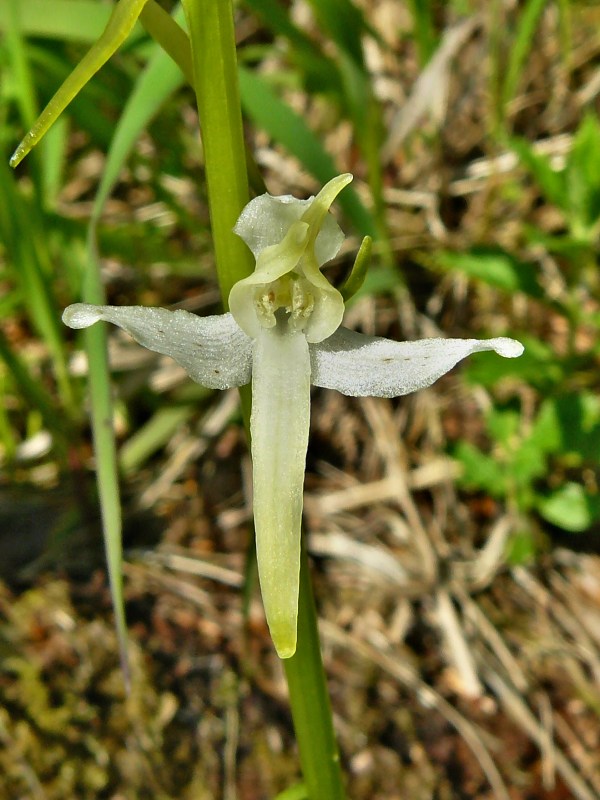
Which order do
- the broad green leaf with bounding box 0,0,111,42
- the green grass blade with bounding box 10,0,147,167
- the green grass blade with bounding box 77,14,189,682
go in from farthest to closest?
the broad green leaf with bounding box 0,0,111,42, the green grass blade with bounding box 77,14,189,682, the green grass blade with bounding box 10,0,147,167

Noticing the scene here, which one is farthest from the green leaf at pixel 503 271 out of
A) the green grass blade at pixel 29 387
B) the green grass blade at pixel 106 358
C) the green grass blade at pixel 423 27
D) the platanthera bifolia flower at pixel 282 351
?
the platanthera bifolia flower at pixel 282 351

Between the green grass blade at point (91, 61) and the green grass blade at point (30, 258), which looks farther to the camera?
the green grass blade at point (30, 258)

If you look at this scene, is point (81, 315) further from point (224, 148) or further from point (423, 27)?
point (423, 27)

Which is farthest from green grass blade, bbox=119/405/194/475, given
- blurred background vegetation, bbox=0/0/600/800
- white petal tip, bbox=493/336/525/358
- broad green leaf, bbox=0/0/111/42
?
white petal tip, bbox=493/336/525/358

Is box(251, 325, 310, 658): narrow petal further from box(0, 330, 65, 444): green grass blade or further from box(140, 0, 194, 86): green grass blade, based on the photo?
box(0, 330, 65, 444): green grass blade

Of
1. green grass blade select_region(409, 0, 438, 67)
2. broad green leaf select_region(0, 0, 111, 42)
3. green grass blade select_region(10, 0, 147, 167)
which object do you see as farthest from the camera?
green grass blade select_region(409, 0, 438, 67)

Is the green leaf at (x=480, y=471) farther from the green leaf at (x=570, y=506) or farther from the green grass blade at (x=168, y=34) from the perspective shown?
the green grass blade at (x=168, y=34)
